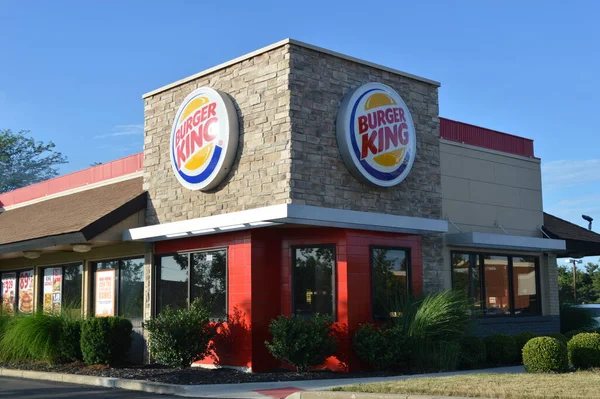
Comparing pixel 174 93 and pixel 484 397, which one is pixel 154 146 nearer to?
pixel 174 93

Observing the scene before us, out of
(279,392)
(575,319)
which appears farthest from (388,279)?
(575,319)

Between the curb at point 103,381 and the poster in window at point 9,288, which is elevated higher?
the poster in window at point 9,288

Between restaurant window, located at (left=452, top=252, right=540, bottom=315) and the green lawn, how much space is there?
5.82m

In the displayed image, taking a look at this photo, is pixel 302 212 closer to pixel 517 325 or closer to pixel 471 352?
pixel 471 352

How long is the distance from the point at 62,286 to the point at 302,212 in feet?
37.2

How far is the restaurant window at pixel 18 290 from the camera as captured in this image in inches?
1006

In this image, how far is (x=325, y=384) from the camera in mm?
14328

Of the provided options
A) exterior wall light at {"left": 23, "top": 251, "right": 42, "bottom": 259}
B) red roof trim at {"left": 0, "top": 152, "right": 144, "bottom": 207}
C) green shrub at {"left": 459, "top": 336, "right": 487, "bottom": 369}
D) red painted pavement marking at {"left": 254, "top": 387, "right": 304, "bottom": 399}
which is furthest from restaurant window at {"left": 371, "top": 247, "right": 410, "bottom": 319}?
exterior wall light at {"left": 23, "top": 251, "right": 42, "bottom": 259}

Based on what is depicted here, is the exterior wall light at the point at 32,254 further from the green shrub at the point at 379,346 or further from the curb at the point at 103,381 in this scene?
the green shrub at the point at 379,346

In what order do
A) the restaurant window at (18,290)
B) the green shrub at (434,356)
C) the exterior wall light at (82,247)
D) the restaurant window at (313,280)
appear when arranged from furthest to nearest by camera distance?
the restaurant window at (18,290)
the exterior wall light at (82,247)
the restaurant window at (313,280)
the green shrub at (434,356)

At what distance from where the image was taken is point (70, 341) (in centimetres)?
1845

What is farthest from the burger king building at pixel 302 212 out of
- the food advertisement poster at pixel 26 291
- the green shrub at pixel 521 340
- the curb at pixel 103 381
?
the food advertisement poster at pixel 26 291

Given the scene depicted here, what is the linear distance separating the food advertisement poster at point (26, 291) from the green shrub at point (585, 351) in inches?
671

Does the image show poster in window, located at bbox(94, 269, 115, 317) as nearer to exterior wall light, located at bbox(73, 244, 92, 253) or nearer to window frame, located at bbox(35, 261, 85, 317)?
window frame, located at bbox(35, 261, 85, 317)
